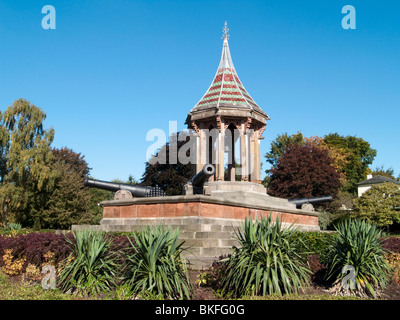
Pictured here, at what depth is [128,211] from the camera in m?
13.5

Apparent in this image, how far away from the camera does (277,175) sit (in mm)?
38969

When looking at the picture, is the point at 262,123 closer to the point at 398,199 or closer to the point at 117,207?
the point at 117,207

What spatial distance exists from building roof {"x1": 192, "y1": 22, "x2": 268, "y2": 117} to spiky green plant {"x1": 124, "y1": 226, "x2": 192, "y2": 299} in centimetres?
1397

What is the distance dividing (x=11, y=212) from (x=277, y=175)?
25.3 m

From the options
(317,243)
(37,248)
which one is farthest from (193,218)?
(37,248)

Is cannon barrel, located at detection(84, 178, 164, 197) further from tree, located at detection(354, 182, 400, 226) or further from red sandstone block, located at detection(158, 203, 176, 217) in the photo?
tree, located at detection(354, 182, 400, 226)

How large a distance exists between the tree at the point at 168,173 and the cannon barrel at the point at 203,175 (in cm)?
1962

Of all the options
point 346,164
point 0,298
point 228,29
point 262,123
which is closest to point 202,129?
point 262,123

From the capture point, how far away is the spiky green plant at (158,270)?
6539 millimetres

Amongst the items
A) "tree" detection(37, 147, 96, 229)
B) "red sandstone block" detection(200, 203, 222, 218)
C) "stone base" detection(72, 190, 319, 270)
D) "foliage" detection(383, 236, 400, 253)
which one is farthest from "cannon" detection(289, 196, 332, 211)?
"tree" detection(37, 147, 96, 229)

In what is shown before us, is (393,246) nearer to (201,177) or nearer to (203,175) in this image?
(203,175)

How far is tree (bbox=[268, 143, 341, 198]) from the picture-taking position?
1435 inches

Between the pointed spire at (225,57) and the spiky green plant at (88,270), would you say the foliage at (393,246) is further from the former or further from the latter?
the pointed spire at (225,57)
